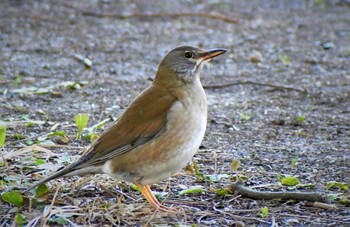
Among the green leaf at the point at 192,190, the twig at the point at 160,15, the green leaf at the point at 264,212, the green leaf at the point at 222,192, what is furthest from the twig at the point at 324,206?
the twig at the point at 160,15

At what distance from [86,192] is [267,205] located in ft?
3.92

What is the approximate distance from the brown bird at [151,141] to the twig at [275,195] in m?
0.53

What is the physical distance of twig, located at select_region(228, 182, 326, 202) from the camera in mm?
5164

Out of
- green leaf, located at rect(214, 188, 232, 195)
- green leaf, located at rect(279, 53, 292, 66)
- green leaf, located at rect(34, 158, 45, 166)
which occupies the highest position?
green leaf, located at rect(34, 158, 45, 166)

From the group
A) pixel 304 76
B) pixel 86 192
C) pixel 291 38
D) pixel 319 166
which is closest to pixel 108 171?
pixel 86 192

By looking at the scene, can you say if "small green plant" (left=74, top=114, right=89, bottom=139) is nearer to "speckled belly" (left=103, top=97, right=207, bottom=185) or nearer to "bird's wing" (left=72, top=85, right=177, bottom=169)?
"bird's wing" (left=72, top=85, right=177, bottom=169)

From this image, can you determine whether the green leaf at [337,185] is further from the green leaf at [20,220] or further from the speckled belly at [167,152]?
the green leaf at [20,220]

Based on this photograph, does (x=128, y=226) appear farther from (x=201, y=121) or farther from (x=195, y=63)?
(x=195, y=63)

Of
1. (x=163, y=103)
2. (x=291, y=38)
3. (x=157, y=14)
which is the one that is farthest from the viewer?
(x=157, y=14)

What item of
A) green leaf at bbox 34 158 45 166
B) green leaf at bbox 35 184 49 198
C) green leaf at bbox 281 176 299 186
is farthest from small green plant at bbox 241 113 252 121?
green leaf at bbox 35 184 49 198

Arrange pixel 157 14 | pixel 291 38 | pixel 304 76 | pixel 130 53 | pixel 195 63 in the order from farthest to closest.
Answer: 1. pixel 157 14
2. pixel 291 38
3. pixel 130 53
4. pixel 304 76
5. pixel 195 63

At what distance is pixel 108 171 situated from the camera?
5031mm

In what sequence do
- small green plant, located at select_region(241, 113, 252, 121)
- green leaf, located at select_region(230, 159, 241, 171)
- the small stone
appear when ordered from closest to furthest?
1. green leaf, located at select_region(230, 159, 241, 171)
2. small green plant, located at select_region(241, 113, 252, 121)
3. the small stone

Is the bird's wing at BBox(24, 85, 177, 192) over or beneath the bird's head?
beneath
